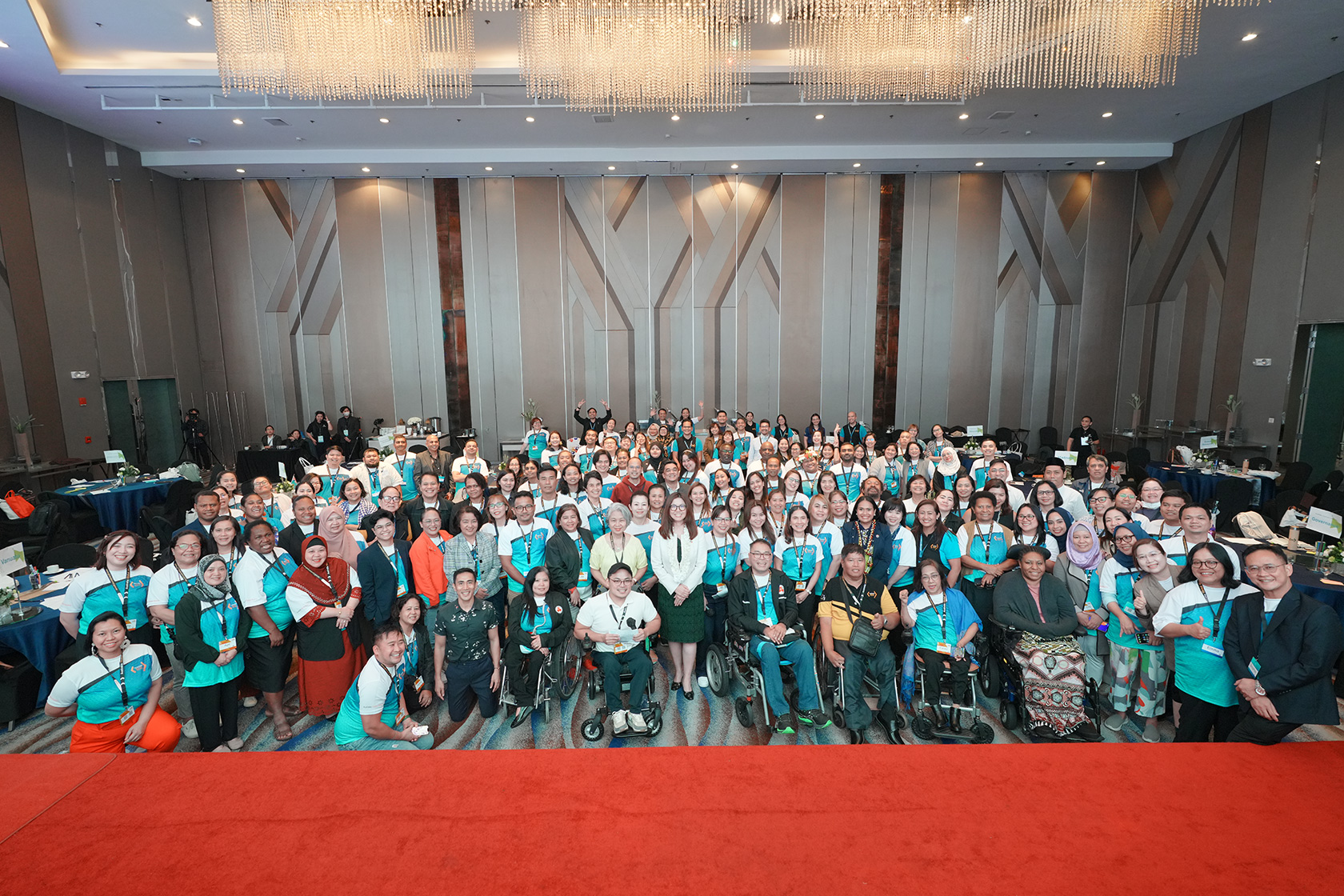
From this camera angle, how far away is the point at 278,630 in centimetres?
404

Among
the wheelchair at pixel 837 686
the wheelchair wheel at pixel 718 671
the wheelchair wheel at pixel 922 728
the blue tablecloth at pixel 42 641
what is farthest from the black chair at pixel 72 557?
the wheelchair wheel at pixel 922 728

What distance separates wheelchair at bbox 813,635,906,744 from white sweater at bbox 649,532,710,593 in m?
1.07

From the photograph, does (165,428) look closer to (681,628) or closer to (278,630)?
(278,630)

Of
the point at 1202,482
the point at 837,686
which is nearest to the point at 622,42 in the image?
the point at 837,686

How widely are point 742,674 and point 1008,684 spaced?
1.92 meters

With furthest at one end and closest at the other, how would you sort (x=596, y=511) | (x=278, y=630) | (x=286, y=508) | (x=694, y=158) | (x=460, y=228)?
1. (x=460, y=228)
2. (x=694, y=158)
3. (x=286, y=508)
4. (x=596, y=511)
5. (x=278, y=630)

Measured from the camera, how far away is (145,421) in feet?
41.5

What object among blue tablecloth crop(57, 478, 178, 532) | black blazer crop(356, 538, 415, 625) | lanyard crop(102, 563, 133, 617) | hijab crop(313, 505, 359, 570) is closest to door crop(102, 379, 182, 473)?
blue tablecloth crop(57, 478, 178, 532)

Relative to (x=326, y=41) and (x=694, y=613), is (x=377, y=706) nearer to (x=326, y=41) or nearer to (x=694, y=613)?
(x=694, y=613)

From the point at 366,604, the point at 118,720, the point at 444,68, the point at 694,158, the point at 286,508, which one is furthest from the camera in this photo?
the point at 694,158

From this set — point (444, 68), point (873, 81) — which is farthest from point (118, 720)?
point (873, 81)

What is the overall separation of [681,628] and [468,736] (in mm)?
1700

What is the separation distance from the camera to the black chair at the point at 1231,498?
7641mm

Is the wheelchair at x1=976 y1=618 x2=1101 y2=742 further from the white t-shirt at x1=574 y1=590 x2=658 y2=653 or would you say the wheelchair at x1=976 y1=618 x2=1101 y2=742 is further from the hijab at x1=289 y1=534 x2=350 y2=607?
the hijab at x1=289 y1=534 x2=350 y2=607
